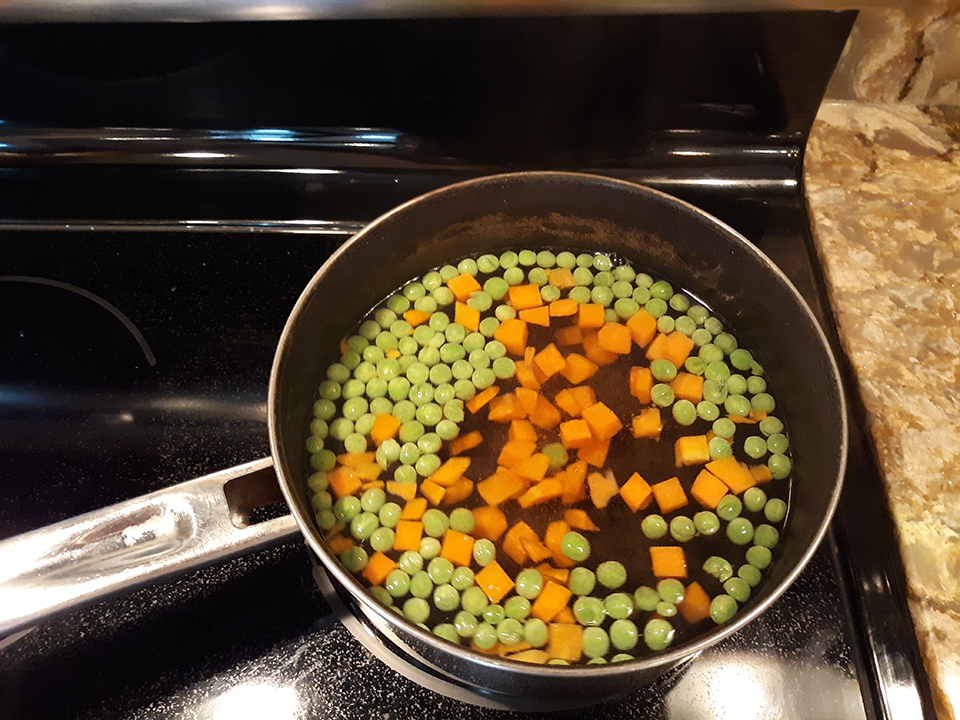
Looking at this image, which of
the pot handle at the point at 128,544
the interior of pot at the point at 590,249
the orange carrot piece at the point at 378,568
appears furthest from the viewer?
the orange carrot piece at the point at 378,568

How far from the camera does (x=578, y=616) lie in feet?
2.75

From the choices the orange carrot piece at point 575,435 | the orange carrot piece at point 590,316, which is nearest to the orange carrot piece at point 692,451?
the orange carrot piece at point 575,435

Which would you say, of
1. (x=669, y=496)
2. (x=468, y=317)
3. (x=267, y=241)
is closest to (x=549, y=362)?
(x=468, y=317)

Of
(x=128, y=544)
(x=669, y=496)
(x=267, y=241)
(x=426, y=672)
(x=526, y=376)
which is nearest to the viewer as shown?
(x=128, y=544)

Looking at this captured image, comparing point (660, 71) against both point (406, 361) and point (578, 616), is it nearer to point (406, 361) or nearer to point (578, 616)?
point (406, 361)

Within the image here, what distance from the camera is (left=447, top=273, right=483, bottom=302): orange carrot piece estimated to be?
1106 millimetres

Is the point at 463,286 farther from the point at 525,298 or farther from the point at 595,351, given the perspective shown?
the point at 595,351

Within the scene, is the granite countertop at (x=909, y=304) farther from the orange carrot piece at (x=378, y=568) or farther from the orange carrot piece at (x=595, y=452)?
the orange carrot piece at (x=378, y=568)

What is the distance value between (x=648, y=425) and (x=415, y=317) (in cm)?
39

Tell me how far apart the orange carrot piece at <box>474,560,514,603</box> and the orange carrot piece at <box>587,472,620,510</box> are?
0.51 ft

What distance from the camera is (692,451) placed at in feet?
3.10

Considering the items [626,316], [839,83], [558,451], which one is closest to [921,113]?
Result: [839,83]

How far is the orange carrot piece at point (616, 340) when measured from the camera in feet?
3.48

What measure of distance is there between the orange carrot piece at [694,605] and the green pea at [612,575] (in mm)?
74
